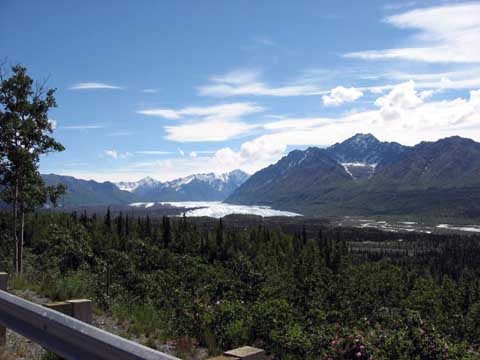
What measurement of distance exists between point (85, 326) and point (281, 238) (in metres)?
151

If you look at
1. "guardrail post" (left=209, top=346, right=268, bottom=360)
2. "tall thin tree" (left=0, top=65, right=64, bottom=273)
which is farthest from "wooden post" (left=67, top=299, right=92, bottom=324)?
"tall thin tree" (left=0, top=65, right=64, bottom=273)

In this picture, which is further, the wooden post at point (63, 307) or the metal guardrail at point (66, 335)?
the wooden post at point (63, 307)

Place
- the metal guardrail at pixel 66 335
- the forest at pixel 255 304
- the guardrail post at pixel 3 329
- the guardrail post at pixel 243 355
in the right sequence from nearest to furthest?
the metal guardrail at pixel 66 335 → the guardrail post at pixel 243 355 → the guardrail post at pixel 3 329 → the forest at pixel 255 304

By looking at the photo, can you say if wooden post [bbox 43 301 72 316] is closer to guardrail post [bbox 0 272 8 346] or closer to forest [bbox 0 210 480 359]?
guardrail post [bbox 0 272 8 346]

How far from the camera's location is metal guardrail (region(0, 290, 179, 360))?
4.29 metres

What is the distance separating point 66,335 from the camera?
508cm

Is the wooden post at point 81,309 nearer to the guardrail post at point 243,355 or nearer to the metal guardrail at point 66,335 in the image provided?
the metal guardrail at point 66,335

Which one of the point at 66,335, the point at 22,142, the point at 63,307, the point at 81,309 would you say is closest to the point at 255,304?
the point at 81,309

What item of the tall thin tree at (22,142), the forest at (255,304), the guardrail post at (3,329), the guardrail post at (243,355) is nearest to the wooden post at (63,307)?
the guardrail post at (3,329)

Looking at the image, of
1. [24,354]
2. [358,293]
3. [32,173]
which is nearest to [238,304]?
[24,354]

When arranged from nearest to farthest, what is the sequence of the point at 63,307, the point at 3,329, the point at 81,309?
1. the point at 63,307
2. the point at 81,309
3. the point at 3,329

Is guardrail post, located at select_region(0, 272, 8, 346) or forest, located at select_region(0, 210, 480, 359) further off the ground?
guardrail post, located at select_region(0, 272, 8, 346)

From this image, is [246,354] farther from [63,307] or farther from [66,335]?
[63,307]

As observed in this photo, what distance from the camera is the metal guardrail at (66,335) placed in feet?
14.1
